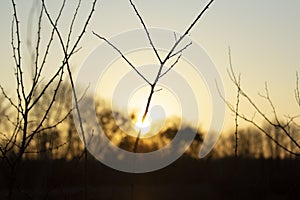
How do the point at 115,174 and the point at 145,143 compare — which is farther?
the point at 115,174

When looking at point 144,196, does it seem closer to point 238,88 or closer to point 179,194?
point 179,194

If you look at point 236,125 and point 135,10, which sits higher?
point 135,10

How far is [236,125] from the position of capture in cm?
333

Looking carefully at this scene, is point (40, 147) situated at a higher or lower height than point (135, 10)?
lower

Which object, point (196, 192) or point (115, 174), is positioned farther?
point (115, 174)

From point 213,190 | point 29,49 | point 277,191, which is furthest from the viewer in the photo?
point 213,190

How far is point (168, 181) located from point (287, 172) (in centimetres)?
1768

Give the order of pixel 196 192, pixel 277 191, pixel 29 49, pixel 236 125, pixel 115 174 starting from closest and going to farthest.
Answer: pixel 29 49 < pixel 236 125 < pixel 277 191 < pixel 196 192 < pixel 115 174

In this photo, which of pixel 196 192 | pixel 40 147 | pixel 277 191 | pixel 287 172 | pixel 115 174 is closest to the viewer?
pixel 40 147

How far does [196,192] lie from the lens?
31.7m

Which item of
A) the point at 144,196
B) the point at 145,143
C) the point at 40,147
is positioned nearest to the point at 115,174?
the point at 144,196

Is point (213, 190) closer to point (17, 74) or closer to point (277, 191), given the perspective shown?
point (277, 191)

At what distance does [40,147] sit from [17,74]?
122cm

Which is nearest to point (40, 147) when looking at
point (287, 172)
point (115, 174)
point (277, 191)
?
point (277, 191)
